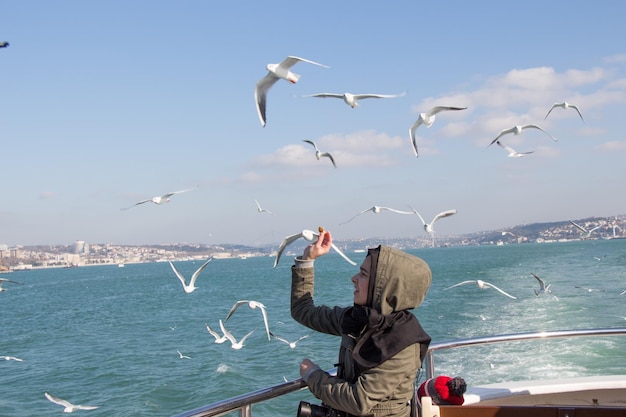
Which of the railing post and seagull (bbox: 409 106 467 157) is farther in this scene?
seagull (bbox: 409 106 467 157)

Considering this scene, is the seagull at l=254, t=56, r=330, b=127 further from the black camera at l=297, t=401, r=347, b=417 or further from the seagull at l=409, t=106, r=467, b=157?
the black camera at l=297, t=401, r=347, b=417

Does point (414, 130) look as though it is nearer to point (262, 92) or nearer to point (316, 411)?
point (262, 92)

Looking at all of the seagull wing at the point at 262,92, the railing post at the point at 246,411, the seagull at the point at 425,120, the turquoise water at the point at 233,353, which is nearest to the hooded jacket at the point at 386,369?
the railing post at the point at 246,411

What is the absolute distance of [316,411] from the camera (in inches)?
87.5

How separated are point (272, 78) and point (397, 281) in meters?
6.19

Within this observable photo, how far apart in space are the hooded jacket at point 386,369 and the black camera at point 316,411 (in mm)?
54

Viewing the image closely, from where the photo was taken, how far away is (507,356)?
512 inches

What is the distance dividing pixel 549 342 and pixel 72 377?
13374 mm

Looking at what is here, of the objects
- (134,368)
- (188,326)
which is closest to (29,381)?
(134,368)

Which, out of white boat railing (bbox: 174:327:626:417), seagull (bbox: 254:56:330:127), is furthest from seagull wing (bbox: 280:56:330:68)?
white boat railing (bbox: 174:327:626:417)

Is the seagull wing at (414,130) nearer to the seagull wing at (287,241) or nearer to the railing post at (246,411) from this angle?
the seagull wing at (287,241)

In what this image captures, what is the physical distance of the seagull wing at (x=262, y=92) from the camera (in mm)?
7374

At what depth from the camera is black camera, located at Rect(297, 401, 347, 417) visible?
218 cm

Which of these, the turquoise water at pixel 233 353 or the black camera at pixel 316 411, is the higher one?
the black camera at pixel 316 411
